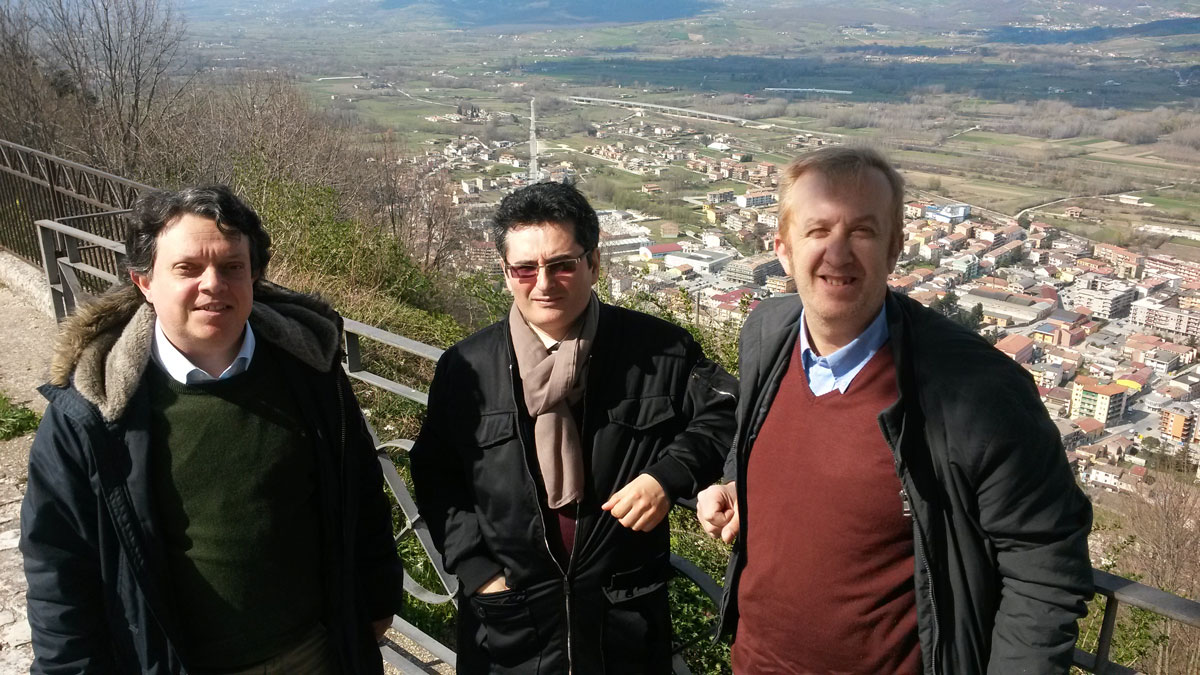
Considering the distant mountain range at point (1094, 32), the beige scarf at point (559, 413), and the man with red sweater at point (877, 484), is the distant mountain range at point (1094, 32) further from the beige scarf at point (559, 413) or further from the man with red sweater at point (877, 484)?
the beige scarf at point (559, 413)

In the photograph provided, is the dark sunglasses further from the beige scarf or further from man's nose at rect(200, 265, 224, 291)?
man's nose at rect(200, 265, 224, 291)

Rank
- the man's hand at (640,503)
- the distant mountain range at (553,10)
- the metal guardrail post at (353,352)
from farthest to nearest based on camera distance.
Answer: the distant mountain range at (553,10)
the metal guardrail post at (353,352)
the man's hand at (640,503)

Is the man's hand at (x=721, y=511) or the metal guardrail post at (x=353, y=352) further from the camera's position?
the metal guardrail post at (x=353, y=352)

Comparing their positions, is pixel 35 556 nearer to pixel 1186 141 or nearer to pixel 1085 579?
pixel 1085 579

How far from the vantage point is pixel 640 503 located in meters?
1.93

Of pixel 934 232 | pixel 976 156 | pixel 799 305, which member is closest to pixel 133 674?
pixel 799 305

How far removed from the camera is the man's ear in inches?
76.3

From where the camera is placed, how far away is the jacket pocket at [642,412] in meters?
2.04

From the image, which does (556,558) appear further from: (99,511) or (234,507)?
(99,511)

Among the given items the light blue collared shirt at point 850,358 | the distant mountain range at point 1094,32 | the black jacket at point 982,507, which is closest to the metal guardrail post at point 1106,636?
the black jacket at point 982,507

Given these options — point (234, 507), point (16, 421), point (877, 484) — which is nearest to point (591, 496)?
point (877, 484)

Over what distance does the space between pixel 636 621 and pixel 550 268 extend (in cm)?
84

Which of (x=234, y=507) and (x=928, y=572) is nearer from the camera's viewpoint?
(x=928, y=572)

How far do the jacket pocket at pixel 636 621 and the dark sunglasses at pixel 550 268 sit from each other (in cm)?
72
